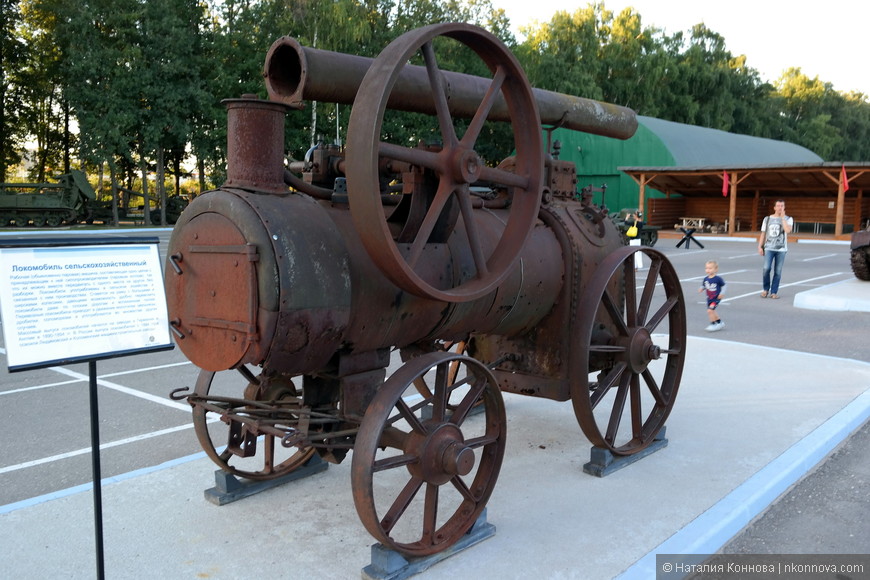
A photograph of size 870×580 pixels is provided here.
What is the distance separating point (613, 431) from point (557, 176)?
1.65 meters

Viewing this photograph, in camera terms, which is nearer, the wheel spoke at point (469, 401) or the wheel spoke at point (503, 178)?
the wheel spoke at point (503, 178)

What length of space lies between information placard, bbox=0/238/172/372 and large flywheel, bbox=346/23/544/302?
0.80m

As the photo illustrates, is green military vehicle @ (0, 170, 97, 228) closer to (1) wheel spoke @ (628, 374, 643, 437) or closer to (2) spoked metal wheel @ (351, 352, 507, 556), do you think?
(1) wheel spoke @ (628, 374, 643, 437)

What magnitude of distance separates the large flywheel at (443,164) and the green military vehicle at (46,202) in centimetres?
2775

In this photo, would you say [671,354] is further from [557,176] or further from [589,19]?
[589,19]

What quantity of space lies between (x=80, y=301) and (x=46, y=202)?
92.6 ft

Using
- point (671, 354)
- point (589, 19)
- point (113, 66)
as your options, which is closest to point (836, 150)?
point (589, 19)

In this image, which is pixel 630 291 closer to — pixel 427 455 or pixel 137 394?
pixel 427 455

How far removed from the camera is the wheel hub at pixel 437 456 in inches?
122

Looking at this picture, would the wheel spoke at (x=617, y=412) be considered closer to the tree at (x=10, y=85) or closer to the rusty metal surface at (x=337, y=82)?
the rusty metal surface at (x=337, y=82)

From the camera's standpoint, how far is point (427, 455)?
311 centimetres

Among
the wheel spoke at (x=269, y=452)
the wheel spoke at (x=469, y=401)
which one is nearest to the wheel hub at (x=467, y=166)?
the wheel spoke at (x=469, y=401)

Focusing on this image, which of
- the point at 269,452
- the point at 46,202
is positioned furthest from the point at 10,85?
the point at 269,452

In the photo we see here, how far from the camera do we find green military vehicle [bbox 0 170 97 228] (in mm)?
27000
